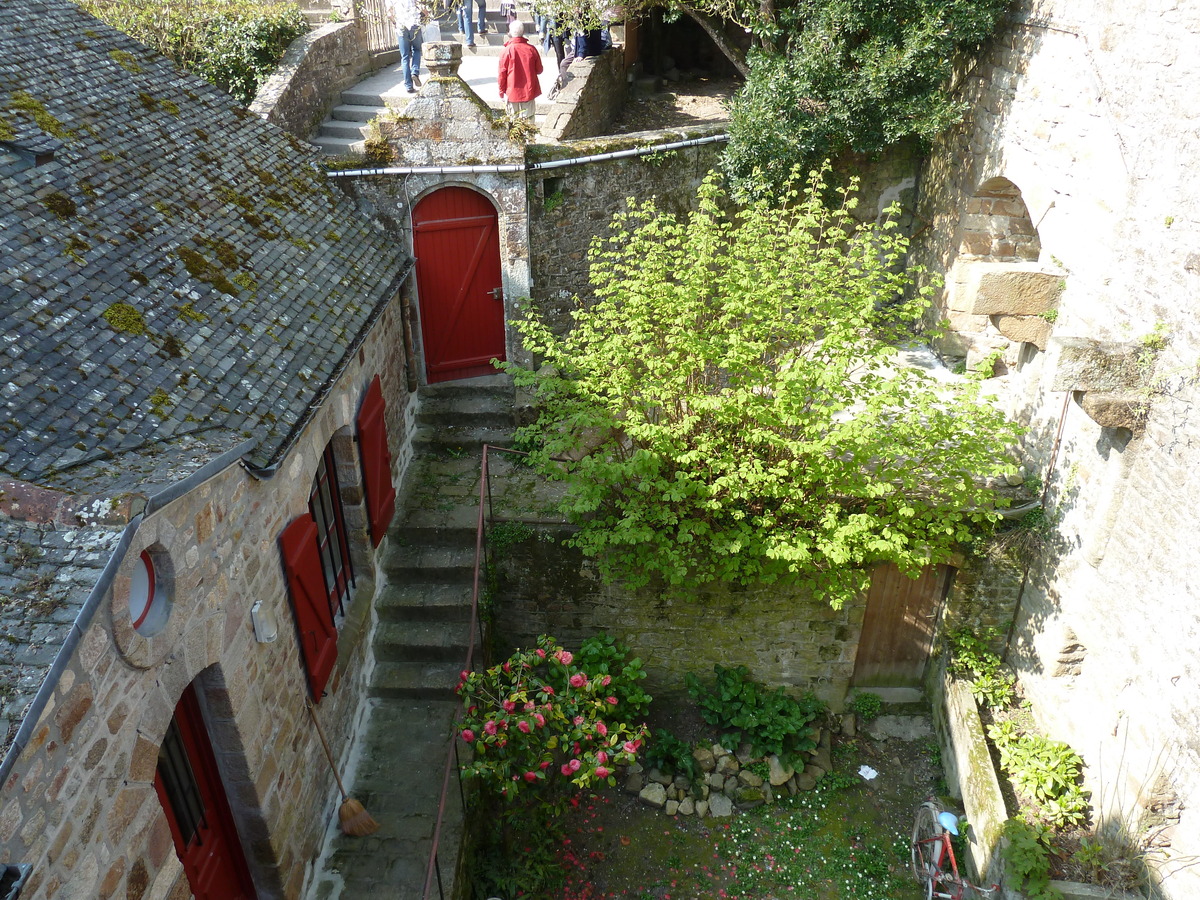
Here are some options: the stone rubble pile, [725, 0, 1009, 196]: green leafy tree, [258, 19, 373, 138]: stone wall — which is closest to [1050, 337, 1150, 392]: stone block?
[725, 0, 1009, 196]: green leafy tree

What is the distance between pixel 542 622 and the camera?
29.8 feet

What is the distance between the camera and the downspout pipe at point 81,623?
310cm

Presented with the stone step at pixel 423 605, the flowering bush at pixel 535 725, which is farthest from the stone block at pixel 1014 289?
the stone step at pixel 423 605

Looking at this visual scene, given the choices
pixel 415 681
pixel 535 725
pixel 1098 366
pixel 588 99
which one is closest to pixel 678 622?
pixel 535 725

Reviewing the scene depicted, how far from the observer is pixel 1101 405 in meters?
6.58

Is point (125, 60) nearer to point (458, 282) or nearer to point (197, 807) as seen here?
point (458, 282)

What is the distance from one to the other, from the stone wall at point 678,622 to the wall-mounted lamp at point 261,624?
328 cm

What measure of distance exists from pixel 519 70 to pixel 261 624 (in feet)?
25.4

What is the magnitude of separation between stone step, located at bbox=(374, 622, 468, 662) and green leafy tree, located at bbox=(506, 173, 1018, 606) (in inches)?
58.4

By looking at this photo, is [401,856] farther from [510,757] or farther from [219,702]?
[219,702]

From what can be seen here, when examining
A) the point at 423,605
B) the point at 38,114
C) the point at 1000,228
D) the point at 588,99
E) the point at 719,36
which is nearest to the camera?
the point at 38,114

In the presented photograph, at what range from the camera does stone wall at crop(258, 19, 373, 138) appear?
1044cm

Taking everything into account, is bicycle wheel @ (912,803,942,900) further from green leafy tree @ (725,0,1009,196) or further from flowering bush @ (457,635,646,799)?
green leafy tree @ (725,0,1009,196)

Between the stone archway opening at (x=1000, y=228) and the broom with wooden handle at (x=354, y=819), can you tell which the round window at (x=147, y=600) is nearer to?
the broom with wooden handle at (x=354, y=819)
